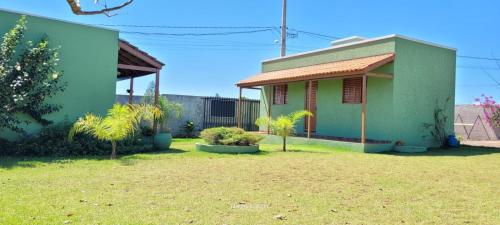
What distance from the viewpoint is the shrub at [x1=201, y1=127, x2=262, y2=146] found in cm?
1370

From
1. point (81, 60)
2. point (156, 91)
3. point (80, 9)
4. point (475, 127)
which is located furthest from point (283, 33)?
point (80, 9)

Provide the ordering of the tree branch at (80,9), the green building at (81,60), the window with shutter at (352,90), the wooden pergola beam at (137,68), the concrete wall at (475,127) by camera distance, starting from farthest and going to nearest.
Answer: the concrete wall at (475,127)
the window with shutter at (352,90)
the wooden pergola beam at (137,68)
the green building at (81,60)
the tree branch at (80,9)

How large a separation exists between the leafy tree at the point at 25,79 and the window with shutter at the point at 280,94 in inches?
432

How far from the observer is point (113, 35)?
47.6 ft

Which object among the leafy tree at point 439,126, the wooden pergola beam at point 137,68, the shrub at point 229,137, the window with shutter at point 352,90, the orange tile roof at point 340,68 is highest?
the orange tile roof at point 340,68

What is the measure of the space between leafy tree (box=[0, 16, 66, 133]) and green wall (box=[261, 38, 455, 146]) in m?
10.4

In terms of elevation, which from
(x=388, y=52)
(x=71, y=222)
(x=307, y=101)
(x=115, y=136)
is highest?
(x=388, y=52)

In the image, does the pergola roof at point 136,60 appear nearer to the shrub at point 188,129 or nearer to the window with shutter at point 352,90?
the shrub at point 188,129

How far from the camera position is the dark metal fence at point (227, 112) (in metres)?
23.7

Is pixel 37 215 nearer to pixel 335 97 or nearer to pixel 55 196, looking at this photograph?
pixel 55 196

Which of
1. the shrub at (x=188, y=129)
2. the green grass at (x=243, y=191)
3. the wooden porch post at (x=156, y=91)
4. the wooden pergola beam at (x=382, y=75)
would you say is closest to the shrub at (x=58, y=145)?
the green grass at (x=243, y=191)

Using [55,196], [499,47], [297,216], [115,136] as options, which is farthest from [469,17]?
[55,196]

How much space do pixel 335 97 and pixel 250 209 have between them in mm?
12867

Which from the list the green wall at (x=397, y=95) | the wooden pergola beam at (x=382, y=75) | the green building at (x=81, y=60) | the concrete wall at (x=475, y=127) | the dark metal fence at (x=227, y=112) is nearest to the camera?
the green building at (x=81, y=60)
